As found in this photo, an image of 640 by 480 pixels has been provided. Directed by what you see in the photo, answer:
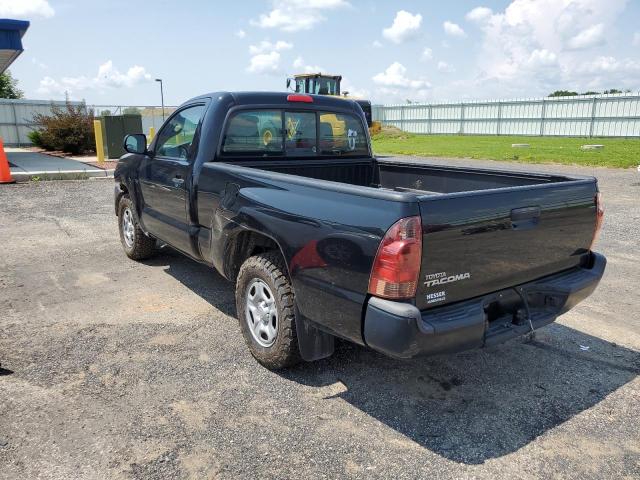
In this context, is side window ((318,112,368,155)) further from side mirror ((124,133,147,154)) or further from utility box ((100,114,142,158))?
utility box ((100,114,142,158))

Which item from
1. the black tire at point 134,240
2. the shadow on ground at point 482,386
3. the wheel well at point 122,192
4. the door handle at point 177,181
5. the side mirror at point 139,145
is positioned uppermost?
the side mirror at point 139,145

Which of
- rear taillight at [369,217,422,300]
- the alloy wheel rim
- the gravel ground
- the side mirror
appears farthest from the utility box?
rear taillight at [369,217,422,300]

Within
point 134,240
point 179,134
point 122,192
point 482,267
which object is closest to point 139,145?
point 179,134

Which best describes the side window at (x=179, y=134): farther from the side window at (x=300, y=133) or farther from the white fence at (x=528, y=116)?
the white fence at (x=528, y=116)

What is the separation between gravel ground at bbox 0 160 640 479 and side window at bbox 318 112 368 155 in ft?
5.95

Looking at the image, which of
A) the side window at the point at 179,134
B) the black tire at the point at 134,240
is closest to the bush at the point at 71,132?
the black tire at the point at 134,240

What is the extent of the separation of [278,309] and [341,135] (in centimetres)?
247

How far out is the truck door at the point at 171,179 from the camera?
15.4ft

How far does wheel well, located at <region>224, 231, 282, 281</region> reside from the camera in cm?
376

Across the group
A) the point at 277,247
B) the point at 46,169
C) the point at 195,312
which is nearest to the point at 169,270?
the point at 195,312

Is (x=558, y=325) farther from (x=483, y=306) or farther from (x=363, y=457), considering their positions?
(x=363, y=457)

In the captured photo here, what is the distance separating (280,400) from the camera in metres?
3.38

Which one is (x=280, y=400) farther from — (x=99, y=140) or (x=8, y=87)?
(x=8, y=87)

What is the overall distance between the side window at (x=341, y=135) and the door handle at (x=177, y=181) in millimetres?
1383
